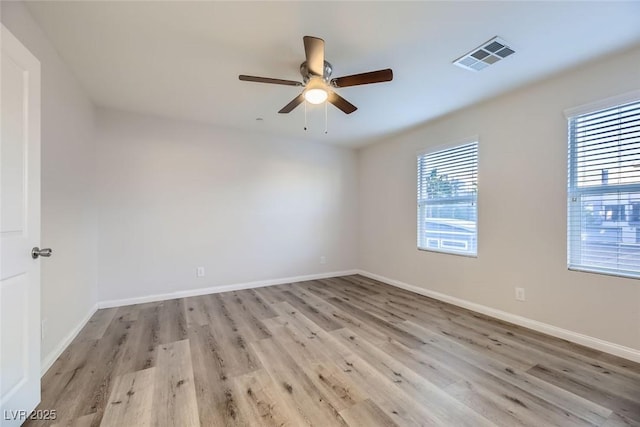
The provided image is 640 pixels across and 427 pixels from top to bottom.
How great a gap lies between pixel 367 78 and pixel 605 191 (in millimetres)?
2280

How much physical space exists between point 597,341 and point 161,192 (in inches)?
197

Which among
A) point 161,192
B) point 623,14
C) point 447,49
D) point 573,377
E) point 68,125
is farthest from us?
point 161,192

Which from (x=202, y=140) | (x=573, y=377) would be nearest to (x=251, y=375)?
(x=573, y=377)

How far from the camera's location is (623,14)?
179 cm

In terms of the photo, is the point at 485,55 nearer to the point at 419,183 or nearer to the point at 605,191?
the point at 605,191

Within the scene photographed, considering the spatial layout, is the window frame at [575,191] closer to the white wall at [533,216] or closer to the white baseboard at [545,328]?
the white wall at [533,216]

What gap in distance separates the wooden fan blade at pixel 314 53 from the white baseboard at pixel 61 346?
9.53ft

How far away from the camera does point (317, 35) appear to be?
2.02m

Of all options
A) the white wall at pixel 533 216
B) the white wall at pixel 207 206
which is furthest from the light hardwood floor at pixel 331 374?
the white wall at pixel 207 206

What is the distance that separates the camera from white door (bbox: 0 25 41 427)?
54.5 inches

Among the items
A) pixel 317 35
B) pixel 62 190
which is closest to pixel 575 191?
pixel 317 35

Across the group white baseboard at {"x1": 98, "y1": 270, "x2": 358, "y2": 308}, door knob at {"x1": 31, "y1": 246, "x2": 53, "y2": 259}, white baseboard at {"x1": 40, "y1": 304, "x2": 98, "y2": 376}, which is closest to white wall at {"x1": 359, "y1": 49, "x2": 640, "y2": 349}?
white baseboard at {"x1": 98, "y1": 270, "x2": 358, "y2": 308}

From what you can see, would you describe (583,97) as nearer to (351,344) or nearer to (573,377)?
(573,377)

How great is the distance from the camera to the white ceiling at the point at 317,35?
5.82ft
